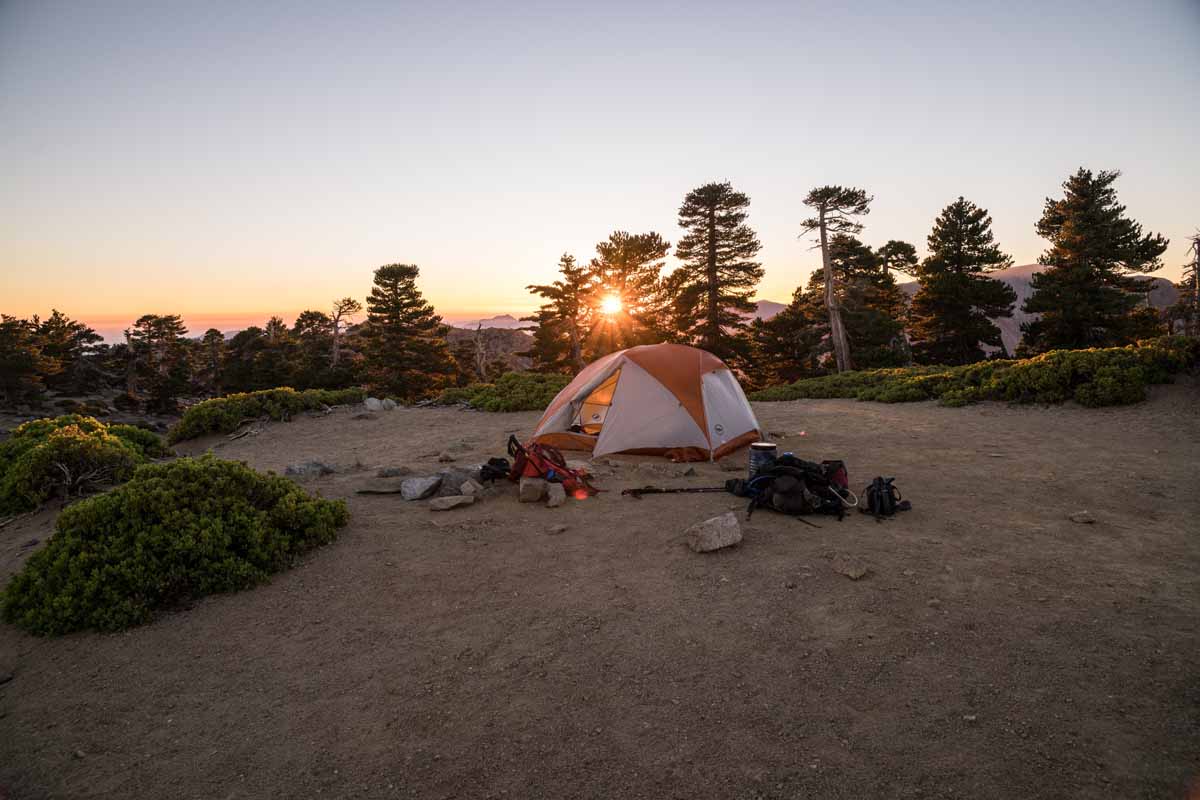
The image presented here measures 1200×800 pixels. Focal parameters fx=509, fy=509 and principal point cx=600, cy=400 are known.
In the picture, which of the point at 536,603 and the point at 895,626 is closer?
the point at 895,626

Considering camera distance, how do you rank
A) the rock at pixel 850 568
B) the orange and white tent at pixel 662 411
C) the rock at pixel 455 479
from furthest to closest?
1. the orange and white tent at pixel 662 411
2. the rock at pixel 455 479
3. the rock at pixel 850 568

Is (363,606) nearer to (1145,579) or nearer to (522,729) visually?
(522,729)

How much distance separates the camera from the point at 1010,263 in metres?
30.1

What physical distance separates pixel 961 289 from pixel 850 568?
33152 mm

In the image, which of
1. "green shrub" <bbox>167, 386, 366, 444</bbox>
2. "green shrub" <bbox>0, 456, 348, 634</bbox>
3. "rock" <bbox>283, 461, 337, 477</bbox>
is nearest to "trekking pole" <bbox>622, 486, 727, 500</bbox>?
"green shrub" <bbox>0, 456, 348, 634</bbox>

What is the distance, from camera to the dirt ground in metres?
2.74

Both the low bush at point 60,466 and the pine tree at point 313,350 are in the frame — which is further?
the pine tree at point 313,350

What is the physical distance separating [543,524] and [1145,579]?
19.1 ft

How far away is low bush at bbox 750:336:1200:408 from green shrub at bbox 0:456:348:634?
16.0m

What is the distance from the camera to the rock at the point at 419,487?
7508 millimetres

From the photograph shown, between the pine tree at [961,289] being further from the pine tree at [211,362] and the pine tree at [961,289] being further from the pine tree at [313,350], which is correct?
the pine tree at [211,362]

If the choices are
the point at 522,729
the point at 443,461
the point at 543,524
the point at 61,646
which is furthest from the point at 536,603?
the point at 443,461

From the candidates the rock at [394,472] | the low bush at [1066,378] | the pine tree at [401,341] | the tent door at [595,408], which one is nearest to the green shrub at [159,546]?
the rock at [394,472]

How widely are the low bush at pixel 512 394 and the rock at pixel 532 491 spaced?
10.5 meters
